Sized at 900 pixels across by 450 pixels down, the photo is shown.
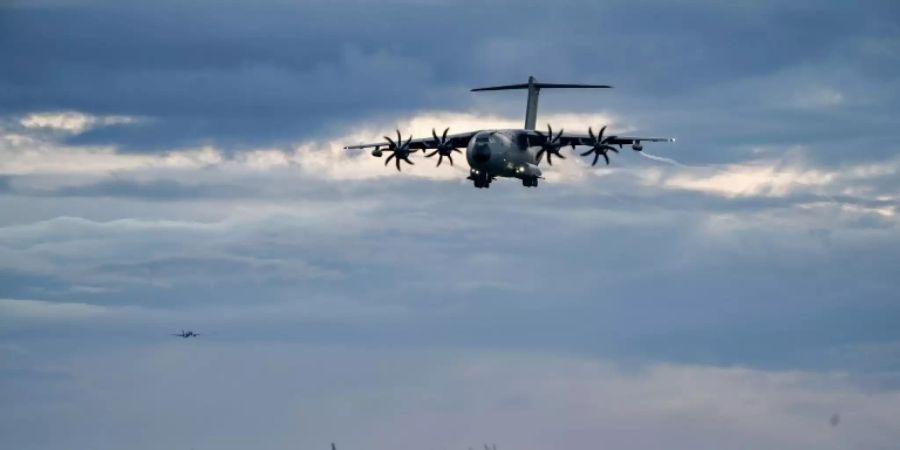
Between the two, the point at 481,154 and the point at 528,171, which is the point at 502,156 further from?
the point at 528,171

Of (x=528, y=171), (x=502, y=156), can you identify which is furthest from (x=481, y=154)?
(x=528, y=171)

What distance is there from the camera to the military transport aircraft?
14962 centimetres

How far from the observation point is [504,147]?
15112 cm

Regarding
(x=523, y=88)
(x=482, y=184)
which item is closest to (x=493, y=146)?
(x=482, y=184)

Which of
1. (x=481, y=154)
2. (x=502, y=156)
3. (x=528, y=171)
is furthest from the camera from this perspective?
(x=528, y=171)

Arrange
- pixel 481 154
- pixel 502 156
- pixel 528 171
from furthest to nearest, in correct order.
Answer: pixel 528 171
pixel 502 156
pixel 481 154

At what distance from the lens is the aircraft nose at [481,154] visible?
14825cm

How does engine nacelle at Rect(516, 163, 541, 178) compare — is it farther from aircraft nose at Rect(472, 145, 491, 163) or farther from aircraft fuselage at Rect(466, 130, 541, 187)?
aircraft nose at Rect(472, 145, 491, 163)

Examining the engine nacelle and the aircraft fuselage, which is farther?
the engine nacelle

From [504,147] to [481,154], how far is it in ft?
12.3

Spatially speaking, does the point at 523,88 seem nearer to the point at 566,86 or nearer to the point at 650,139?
the point at 566,86

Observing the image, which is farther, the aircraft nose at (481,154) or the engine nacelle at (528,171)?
the engine nacelle at (528,171)

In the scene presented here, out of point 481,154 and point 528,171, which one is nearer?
point 481,154

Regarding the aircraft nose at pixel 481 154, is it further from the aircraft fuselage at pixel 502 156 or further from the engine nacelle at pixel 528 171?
the engine nacelle at pixel 528 171
